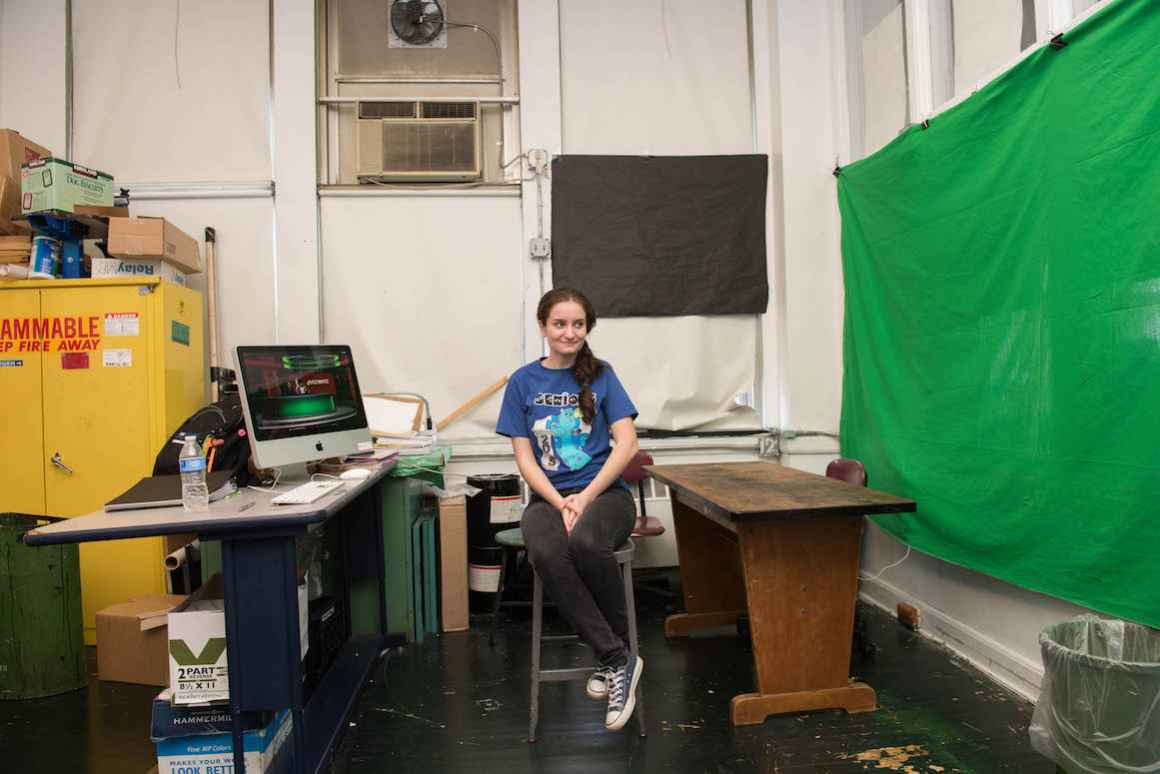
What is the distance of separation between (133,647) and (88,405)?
120 cm

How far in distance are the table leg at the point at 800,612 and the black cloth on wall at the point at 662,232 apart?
1.99 meters

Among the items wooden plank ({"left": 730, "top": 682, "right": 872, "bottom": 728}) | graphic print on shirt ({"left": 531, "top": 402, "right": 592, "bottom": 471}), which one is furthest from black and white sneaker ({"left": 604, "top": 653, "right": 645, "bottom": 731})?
graphic print on shirt ({"left": 531, "top": 402, "right": 592, "bottom": 471})

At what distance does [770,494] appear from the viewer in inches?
97.1

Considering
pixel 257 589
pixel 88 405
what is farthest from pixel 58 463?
pixel 257 589

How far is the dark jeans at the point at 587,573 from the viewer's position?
7.07ft

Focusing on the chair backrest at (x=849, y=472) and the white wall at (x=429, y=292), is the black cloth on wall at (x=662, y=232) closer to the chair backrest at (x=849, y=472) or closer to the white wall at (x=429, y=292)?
the white wall at (x=429, y=292)

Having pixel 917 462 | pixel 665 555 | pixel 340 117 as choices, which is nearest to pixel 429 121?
pixel 340 117

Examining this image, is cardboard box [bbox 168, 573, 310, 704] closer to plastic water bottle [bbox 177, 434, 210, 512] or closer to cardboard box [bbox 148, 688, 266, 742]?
cardboard box [bbox 148, 688, 266, 742]

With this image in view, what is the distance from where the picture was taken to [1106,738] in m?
1.72

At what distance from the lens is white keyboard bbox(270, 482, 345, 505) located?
1.94 m

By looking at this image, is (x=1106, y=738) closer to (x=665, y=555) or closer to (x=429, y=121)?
(x=665, y=555)

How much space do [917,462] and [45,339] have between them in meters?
3.95

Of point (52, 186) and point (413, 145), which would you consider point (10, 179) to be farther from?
point (413, 145)

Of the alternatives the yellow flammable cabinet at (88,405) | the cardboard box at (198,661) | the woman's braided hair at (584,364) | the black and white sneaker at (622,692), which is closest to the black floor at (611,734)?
the black and white sneaker at (622,692)
